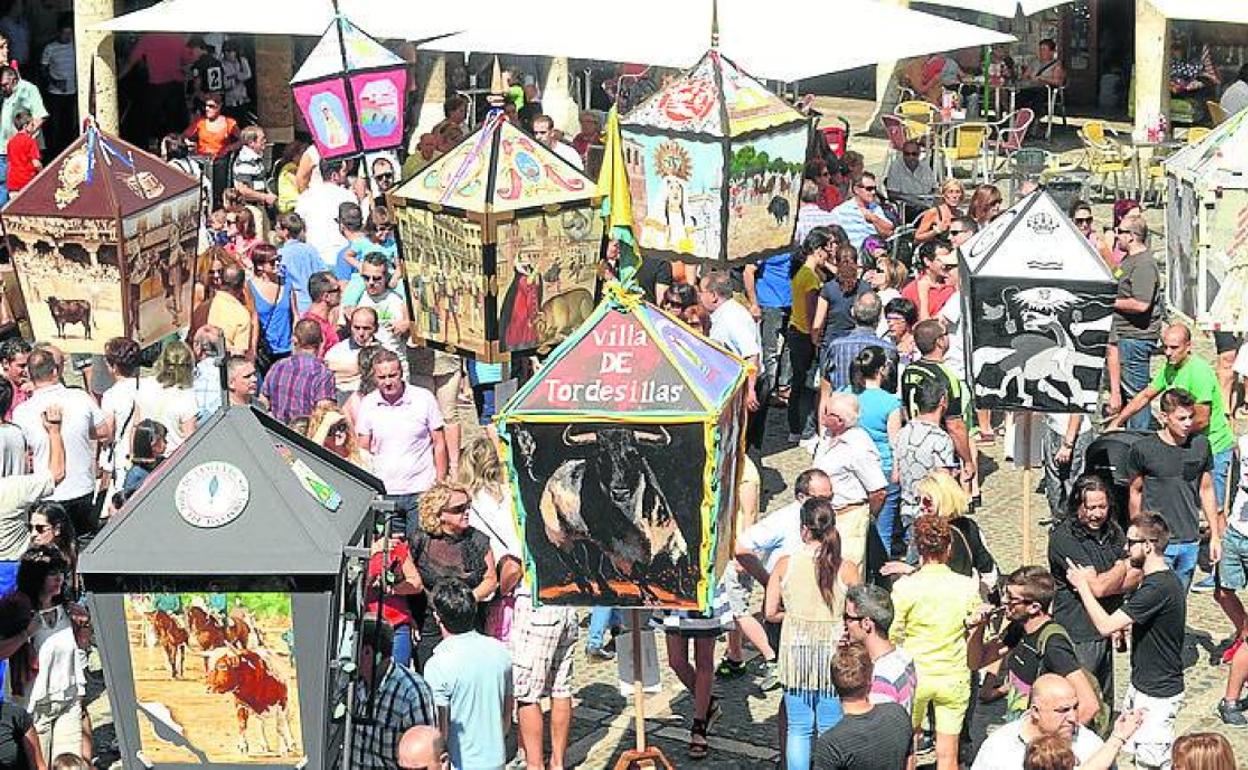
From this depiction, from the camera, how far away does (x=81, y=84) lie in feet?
78.8

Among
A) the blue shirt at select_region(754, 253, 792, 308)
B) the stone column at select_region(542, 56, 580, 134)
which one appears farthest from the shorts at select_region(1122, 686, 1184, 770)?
the stone column at select_region(542, 56, 580, 134)

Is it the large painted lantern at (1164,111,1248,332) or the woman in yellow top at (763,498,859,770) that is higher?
the large painted lantern at (1164,111,1248,332)

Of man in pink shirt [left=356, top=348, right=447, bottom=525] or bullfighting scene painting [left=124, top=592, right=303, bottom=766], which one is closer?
bullfighting scene painting [left=124, top=592, right=303, bottom=766]

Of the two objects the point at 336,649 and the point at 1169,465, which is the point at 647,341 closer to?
the point at 336,649

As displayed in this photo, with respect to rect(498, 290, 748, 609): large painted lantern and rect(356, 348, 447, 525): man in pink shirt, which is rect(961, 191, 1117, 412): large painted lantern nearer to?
rect(356, 348, 447, 525): man in pink shirt

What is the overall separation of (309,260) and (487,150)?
2.87 meters

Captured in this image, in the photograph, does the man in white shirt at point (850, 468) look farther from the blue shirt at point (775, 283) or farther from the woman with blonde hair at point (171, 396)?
the blue shirt at point (775, 283)

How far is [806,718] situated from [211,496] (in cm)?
304

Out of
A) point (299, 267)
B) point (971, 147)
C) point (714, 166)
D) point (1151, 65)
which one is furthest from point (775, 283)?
point (1151, 65)

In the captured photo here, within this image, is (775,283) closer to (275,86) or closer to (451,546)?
(451,546)

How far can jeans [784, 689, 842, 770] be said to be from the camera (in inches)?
386

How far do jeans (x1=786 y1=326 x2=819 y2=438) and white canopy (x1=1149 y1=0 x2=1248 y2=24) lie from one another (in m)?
10.7

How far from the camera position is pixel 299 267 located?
15.8 meters

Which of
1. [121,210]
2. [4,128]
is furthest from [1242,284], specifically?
[4,128]
